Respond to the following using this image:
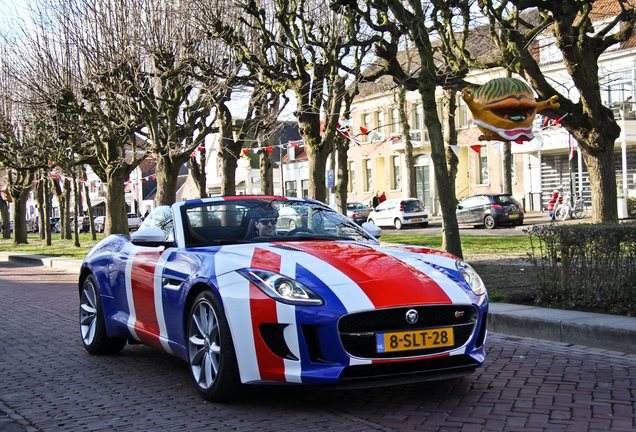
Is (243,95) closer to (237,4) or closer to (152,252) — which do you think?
(237,4)

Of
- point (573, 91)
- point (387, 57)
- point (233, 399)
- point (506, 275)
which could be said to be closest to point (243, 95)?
point (387, 57)

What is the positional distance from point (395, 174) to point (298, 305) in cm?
4838

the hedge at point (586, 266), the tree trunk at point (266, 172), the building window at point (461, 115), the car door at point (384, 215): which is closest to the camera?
the hedge at point (586, 266)

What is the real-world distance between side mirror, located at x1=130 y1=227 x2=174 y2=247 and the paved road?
1079 millimetres

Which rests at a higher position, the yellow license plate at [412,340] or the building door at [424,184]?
the building door at [424,184]

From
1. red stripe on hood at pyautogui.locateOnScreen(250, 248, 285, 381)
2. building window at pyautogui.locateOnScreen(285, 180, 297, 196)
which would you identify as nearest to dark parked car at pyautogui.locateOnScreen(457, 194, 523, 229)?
red stripe on hood at pyautogui.locateOnScreen(250, 248, 285, 381)

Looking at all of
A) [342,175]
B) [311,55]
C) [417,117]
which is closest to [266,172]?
[342,175]

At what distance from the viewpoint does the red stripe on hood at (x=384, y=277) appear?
422 centimetres

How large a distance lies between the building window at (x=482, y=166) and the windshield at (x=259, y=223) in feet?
131

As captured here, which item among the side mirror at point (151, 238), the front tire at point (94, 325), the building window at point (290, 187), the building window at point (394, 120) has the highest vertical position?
the building window at point (394, 120)

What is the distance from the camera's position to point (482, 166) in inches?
1761

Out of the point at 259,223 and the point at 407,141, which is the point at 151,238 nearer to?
the point at 259,223

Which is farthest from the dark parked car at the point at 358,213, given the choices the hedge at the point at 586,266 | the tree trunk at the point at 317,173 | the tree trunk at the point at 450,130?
the hedge at the point at 586,266

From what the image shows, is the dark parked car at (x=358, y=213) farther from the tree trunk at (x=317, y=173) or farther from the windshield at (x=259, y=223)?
the windshield at (x=259, y=223)
